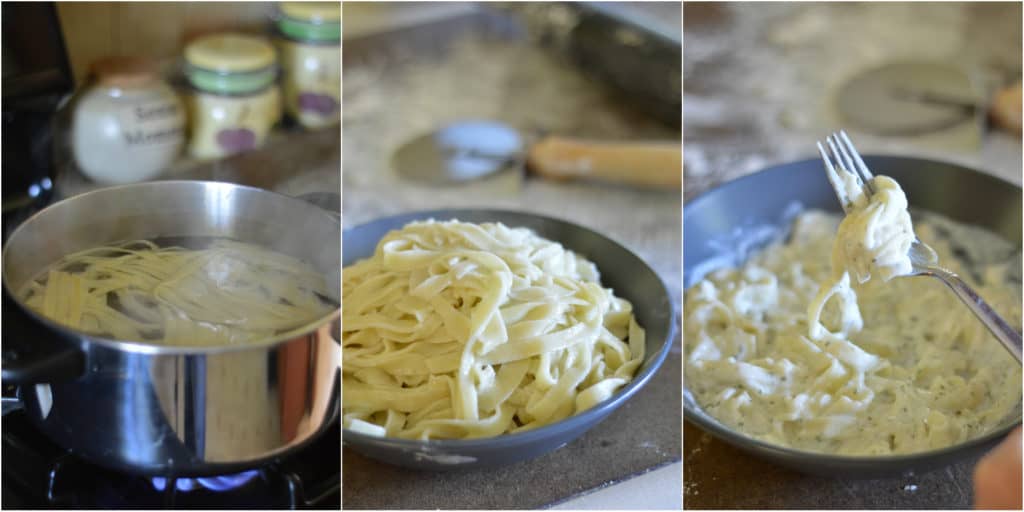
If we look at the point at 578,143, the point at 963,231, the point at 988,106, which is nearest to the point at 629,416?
the point at 963,231

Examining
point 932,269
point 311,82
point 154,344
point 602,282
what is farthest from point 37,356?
point 932,269

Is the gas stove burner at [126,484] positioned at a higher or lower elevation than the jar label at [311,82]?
lower

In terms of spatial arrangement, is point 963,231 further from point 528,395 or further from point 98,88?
point 98,88

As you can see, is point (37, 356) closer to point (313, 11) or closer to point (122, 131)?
point (122, 131)

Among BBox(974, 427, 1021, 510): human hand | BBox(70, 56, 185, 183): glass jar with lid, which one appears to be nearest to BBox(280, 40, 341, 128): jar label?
BBox(70, 56, 185, 183): glass jar with lid

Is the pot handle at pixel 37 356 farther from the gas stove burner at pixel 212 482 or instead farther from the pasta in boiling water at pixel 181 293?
the gas stove burner at pixel 212 482

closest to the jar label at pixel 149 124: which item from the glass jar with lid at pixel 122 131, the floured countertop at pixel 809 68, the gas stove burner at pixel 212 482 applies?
the glass jar with lid at pixel 122 131
